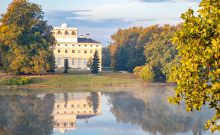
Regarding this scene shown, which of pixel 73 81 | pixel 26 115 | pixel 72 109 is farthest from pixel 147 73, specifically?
pixel 26 115

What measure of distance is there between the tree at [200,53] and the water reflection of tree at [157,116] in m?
10.4

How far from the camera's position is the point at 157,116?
24172mm

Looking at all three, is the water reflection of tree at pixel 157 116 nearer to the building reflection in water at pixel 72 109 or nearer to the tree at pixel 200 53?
the building reflection in water at pixel 72 109

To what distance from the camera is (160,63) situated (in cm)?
5628

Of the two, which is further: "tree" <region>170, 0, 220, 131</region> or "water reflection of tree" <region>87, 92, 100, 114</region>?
"water reflection of tree" <region>87, 92, 100, 114</region>

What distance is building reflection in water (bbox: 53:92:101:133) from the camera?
70.7 feet

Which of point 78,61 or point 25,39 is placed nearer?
point 25,39

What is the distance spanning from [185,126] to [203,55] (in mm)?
13049

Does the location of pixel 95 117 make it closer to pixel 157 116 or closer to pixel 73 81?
pixel 157 116

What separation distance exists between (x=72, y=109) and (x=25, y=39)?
23457 millimetres

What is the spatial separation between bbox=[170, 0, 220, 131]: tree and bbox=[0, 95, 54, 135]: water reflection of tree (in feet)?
35.9

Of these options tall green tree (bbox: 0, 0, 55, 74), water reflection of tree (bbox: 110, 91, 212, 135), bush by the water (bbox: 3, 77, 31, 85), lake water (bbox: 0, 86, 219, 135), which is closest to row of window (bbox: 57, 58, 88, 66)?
tall green tree (bbox: 0, 0, 55, 74)

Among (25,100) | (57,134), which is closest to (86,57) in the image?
(25,100)

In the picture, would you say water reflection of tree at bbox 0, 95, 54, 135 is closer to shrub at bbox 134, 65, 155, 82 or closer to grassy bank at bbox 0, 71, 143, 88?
grassy bank at bbox 0, 71, 143, 88
